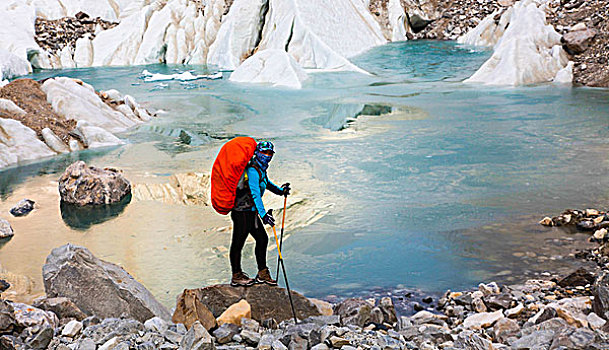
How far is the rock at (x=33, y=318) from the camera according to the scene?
3.40 metres

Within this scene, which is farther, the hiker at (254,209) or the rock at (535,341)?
the hiker at (254,209)

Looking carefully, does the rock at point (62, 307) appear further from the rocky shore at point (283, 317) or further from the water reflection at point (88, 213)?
the water reflection at point (88, 213)

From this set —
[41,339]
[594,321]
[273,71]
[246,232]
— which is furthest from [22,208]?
[273,71]

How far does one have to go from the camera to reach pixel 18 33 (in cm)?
2377

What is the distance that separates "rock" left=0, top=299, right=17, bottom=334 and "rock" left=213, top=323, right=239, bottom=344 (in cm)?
123

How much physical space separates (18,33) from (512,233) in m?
24.3

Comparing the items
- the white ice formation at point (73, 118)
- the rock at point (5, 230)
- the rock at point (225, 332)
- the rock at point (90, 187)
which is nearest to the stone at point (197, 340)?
the rock at point (225, 332)

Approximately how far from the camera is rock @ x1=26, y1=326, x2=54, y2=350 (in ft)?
10.1

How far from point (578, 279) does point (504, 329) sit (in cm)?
116

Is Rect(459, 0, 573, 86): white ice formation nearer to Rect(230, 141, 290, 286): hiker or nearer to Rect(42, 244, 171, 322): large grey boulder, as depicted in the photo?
Rect(230, 141, 290, 286): hiker

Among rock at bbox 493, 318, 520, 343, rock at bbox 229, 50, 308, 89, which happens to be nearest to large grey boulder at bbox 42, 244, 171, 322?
rock at bbox 493, 318, 520, 343

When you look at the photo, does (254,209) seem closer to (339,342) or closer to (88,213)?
(339,342)

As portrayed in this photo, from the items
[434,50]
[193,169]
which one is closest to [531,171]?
[193,169]

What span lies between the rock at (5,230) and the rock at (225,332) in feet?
12.4
